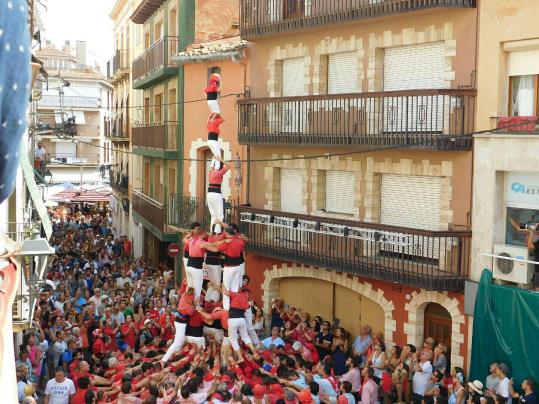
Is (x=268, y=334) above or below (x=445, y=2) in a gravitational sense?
below

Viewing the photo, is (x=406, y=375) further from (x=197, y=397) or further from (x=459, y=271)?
(x=197, y=397)

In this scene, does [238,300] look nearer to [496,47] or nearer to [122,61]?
[496,47]

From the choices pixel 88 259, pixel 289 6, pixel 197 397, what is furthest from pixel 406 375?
pixel 88 259

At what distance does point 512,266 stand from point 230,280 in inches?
199

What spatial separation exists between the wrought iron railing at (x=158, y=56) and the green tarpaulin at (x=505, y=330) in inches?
637

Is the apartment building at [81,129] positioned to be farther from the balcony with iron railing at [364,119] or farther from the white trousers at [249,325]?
the white trousers at [249,325]

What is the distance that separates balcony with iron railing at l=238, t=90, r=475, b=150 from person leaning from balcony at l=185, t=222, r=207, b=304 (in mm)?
4435

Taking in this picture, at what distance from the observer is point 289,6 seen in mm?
21297

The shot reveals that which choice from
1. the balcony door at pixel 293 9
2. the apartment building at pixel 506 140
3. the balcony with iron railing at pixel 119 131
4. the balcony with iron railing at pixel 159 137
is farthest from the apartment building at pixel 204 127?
the balcony with iron railing at pixel 119 131

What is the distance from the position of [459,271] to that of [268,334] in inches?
231

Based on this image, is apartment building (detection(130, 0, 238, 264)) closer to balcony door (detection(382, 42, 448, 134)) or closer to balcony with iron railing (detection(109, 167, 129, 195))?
balcony with iron railing (detection(109, 167, 129, 195))

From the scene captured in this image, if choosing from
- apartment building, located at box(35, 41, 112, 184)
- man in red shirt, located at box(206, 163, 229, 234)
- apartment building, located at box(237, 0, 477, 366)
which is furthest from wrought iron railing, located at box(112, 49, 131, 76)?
man in red shirt, located at box(206, 163, 229, 234)

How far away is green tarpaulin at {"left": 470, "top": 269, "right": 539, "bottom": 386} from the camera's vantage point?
14.5 m

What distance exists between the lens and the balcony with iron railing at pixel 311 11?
17.1 m
